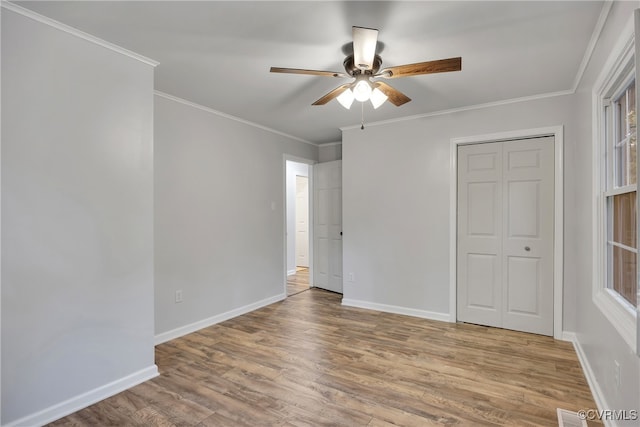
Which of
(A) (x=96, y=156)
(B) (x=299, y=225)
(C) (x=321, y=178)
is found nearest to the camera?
(A) (x=96, y=156)

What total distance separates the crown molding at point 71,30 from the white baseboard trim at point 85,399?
2.32 meters

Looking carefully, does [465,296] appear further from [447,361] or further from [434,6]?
[434,6]

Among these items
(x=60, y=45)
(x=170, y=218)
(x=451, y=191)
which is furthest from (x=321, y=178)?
(x=60, y=45)

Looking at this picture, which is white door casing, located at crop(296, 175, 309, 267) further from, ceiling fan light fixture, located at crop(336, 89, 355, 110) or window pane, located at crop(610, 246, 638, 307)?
window pane, located at crop(610, 246, 638, 307)

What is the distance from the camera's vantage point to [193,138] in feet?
11.3

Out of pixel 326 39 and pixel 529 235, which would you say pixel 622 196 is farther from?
pixel 326 39

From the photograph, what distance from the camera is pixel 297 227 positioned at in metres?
7.44

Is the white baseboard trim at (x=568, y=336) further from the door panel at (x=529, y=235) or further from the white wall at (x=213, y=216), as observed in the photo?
the white wall at (x=213, y=216)

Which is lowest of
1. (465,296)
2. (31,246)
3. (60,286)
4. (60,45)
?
(465,296)

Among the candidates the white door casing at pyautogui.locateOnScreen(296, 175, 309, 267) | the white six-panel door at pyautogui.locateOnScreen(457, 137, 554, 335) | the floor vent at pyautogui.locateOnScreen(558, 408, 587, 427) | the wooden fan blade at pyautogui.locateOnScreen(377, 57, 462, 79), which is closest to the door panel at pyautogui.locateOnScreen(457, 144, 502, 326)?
the white six-panel door at pyautogui.locateOnScreen(457, 137, 554, 335)

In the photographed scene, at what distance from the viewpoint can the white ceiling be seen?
6.03 ft

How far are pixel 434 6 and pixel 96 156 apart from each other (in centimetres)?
Answer: 232

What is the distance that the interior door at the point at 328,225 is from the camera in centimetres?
507

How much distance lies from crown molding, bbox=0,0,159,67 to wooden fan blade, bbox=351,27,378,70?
1.60 meters
